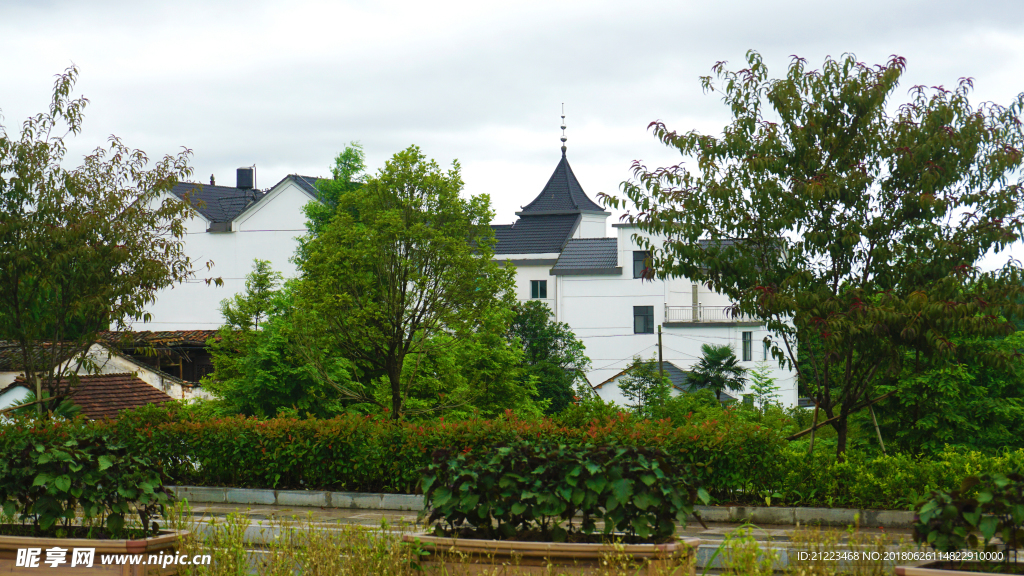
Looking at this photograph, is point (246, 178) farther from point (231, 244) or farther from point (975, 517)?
point (975, 517)

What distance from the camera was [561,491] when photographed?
6.03m

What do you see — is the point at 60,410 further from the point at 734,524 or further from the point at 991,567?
the point at 991,567

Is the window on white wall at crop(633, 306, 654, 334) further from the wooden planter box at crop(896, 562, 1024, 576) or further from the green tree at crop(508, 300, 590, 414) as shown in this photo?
the wooden planter box at crop(896, 562, 1024, 576)

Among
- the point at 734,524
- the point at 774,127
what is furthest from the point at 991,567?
the point at 774,127

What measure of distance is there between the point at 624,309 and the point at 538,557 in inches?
1922

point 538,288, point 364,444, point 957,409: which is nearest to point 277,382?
point 364,444

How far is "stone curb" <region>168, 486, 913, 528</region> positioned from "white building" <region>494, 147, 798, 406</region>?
130ft

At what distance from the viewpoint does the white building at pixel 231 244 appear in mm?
47438

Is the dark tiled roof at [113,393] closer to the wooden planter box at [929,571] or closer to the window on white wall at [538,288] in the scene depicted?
the wooden planter box at [929,571]

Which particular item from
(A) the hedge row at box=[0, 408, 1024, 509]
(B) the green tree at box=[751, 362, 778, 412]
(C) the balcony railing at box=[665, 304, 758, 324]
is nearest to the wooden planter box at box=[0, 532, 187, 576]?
(A) the hedge row at box=[0, 408, 1024, 509]

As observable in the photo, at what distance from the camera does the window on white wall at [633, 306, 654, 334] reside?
54.0 metres

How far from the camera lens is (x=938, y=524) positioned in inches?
208

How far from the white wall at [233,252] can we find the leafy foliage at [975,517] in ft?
144

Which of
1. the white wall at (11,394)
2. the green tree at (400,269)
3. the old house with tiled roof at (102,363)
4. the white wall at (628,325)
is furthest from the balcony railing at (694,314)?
the green tree at (400,269)
